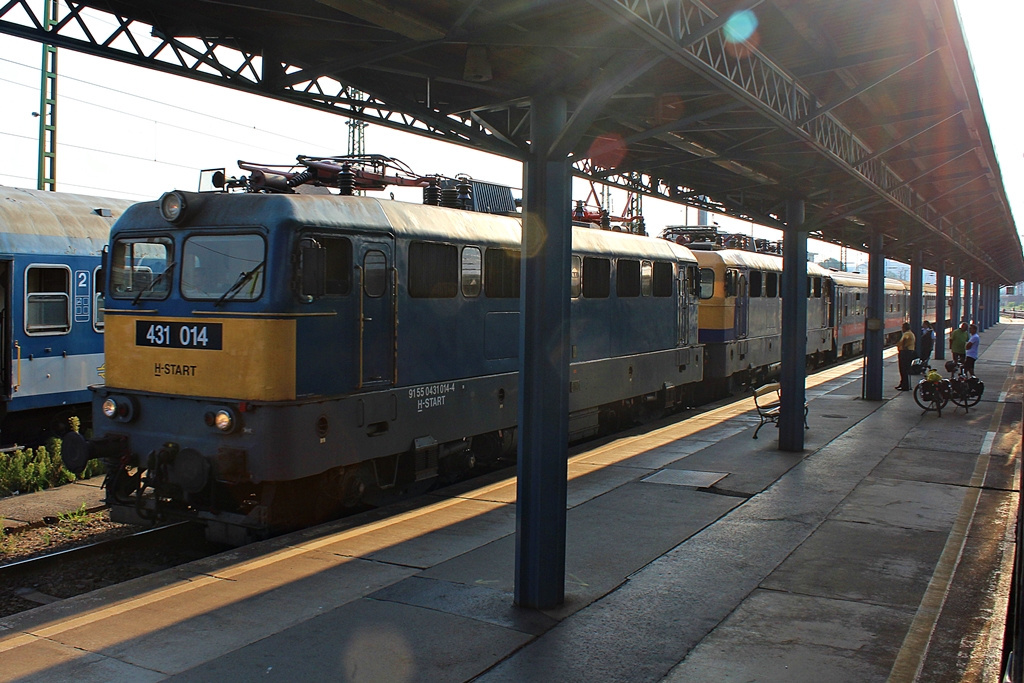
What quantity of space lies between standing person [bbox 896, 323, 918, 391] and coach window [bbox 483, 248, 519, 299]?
514 inches

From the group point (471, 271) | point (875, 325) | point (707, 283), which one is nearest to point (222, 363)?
point (471, 271)

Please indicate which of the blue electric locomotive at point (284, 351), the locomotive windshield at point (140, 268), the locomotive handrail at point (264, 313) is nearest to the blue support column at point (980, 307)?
the blue electric locomotive at point (284, 351)

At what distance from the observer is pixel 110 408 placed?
8.53 meters

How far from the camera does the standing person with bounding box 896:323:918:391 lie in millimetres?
20422

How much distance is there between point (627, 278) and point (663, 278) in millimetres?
1710

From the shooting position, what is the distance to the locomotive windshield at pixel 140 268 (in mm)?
8406

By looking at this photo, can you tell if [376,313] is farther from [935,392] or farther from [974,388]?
[974,388]

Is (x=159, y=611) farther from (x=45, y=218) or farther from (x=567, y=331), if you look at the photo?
(x=45, y=218)

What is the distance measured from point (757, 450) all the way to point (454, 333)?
216 inches

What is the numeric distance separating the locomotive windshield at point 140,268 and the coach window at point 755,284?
15502mm

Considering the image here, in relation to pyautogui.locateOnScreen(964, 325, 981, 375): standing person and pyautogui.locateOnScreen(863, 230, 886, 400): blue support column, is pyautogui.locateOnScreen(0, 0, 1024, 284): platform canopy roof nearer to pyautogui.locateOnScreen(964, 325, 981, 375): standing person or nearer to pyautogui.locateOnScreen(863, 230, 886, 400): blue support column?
pyautogui.locateOnScreen(863, 230, 886, 400): blue support column

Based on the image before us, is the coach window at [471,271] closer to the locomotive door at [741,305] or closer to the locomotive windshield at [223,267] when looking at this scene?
the locomotive windshield at [223,267]

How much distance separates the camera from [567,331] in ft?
20.7

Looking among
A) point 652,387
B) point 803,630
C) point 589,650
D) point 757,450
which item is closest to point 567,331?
point 589,650
